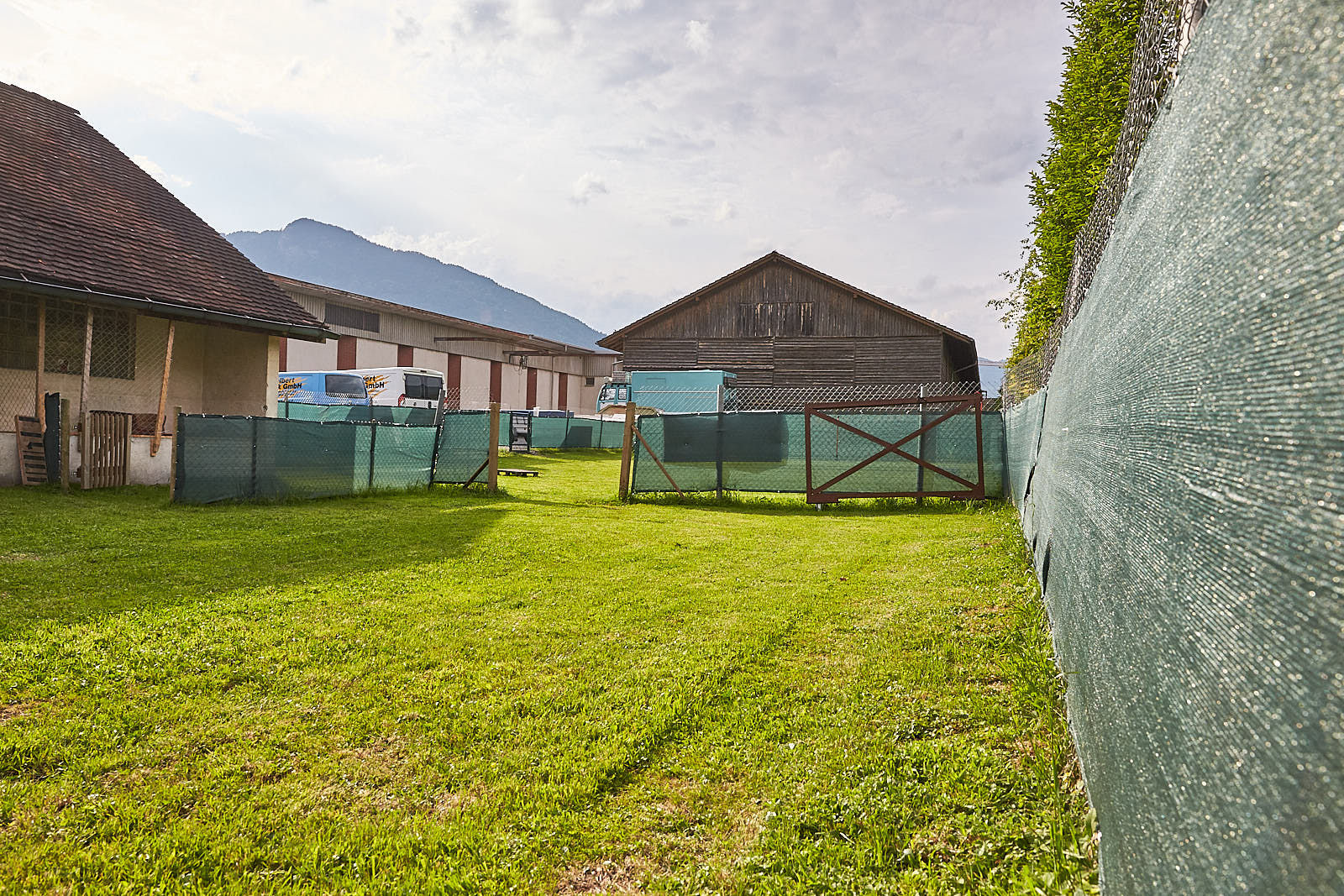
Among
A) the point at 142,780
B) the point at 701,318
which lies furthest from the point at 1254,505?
the point at 701,318

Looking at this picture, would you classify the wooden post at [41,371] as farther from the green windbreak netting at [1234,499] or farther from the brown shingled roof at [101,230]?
the green windbreak netting at [1234,499]

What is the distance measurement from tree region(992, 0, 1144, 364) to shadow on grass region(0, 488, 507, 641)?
10.6 meters

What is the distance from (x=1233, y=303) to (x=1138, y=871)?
3.67 ft

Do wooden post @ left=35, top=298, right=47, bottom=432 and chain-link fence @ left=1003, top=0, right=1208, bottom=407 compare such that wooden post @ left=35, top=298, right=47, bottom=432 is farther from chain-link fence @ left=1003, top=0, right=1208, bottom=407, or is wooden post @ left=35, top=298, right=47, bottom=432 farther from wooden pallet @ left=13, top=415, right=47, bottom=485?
chain-link fence @ left=1003, top=0, right=1208, bottom=407

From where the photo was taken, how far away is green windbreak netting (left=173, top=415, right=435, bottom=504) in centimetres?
1060

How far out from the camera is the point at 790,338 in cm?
2959

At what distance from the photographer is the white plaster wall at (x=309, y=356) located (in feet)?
98.1

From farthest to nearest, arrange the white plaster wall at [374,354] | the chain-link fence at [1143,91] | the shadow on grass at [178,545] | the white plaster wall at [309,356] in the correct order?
the white plaster wall at [374,354], the white plaster wall at [309,356], the shadow on grass at [178,545], the chain-link fence at [1143,91]

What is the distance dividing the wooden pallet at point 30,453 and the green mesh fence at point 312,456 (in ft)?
10.9

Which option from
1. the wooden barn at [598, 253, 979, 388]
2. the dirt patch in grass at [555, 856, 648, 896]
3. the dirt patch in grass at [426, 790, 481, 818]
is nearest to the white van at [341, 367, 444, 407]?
the wooden barn at [598, 253, 979, 388]

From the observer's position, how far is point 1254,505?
121 centimetres

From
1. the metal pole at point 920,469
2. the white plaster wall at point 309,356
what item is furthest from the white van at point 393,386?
the metal pole at point 920,469

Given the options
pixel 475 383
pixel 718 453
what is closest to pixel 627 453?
pixel 718 453

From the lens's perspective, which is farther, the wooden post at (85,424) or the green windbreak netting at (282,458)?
the wooden post at (85,424)
